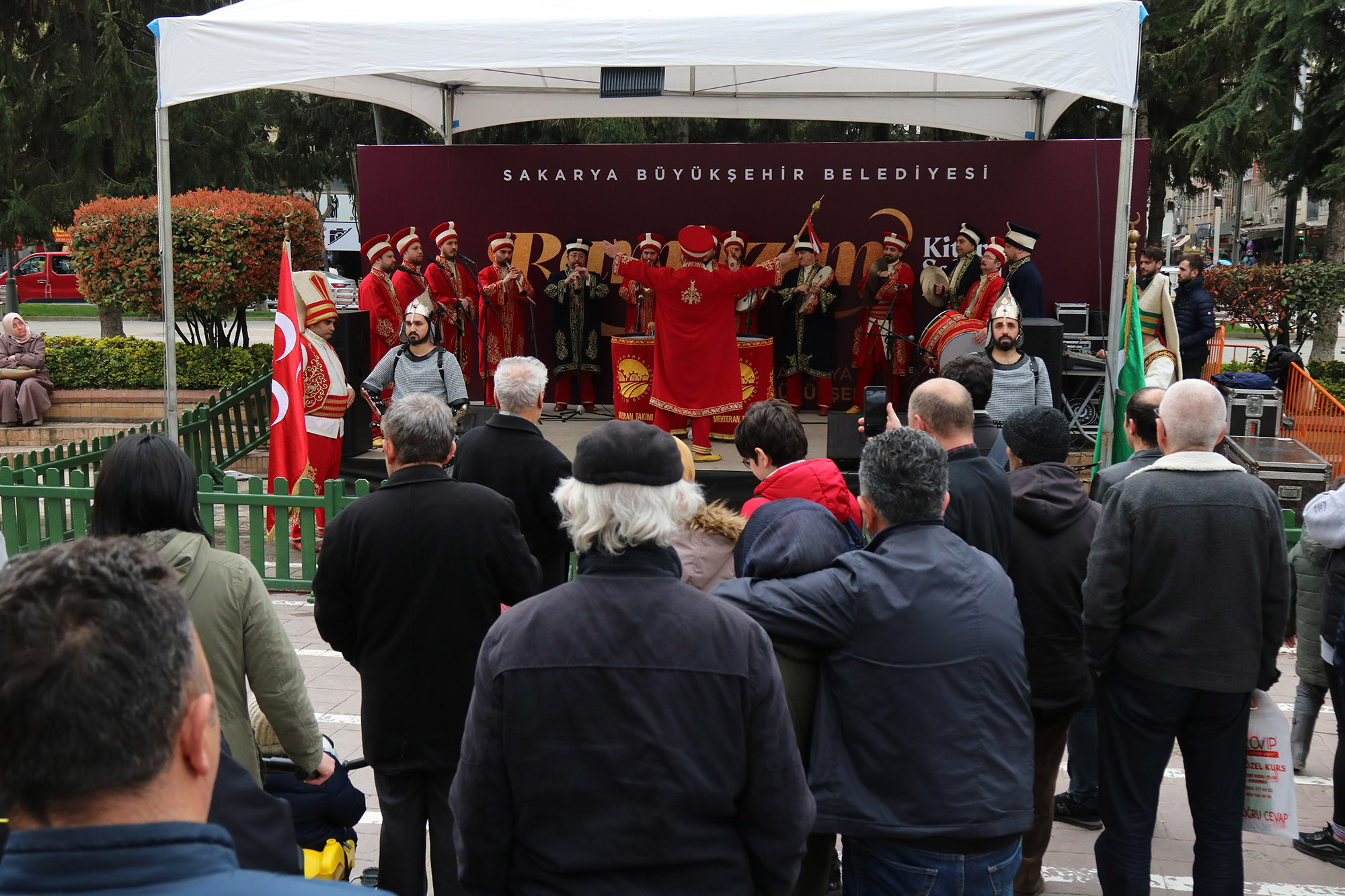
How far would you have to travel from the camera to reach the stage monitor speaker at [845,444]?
7.62m

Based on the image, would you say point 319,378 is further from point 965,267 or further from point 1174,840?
point 1174,840

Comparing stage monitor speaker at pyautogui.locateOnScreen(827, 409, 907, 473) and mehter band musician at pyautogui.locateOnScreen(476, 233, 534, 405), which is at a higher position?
mehter band musician at pyautogui.locateOnScreen(476, 233, 534, 405)

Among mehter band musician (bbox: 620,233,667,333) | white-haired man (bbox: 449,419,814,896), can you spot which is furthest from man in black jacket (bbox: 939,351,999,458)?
mehter band musician (bbox: 620,233,667,333)

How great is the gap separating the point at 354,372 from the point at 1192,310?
22.7 ft

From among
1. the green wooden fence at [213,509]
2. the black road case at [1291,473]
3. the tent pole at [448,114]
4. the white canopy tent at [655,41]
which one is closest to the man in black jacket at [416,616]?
the green wooden fence at [213,509]

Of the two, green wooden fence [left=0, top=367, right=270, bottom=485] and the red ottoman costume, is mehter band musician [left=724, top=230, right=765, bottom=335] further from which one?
green wooden fence [left=0, top=367, right=270, bottom=485]

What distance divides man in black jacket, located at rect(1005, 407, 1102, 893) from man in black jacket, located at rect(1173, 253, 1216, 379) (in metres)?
6.64

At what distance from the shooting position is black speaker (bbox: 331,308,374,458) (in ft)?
30.4

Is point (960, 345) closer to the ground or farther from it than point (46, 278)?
closer to the ground

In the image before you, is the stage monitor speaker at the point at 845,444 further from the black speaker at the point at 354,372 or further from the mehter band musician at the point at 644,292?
the black speaker at the point at 354,372

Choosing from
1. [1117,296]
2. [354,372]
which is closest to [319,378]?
[354,372]

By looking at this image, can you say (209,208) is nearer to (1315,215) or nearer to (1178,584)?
(1178,584)

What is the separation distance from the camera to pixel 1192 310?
31.1ft

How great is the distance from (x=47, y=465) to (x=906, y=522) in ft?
21.3
